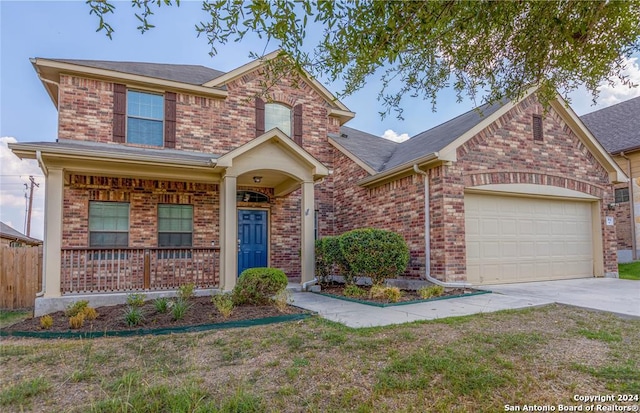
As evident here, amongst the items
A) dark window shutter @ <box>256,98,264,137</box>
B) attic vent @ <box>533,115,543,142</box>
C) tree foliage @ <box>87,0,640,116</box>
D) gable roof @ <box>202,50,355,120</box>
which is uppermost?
gable roof @ <box>202,50,355,120</box>

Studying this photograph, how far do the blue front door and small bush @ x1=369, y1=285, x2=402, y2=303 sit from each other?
415cm

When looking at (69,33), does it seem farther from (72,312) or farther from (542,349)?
(542,349)

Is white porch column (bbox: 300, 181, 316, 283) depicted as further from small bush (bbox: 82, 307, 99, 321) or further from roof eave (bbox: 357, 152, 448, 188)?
small bush (bbox: 82, 307, 99, 321)

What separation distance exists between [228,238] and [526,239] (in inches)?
303

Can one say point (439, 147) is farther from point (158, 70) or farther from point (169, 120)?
point (158, 70)

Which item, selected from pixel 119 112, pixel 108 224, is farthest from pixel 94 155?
pixel 119 112

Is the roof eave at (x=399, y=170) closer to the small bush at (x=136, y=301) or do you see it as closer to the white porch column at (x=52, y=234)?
the small bush at (x=136, y=301)

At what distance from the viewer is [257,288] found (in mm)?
7008

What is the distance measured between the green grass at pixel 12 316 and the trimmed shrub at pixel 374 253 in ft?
21.9

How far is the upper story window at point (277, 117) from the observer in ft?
37.7

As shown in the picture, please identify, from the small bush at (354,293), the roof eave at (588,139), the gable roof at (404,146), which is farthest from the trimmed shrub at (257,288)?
the roof eave at (588,139)

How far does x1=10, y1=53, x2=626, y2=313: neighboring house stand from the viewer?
843 centimetres

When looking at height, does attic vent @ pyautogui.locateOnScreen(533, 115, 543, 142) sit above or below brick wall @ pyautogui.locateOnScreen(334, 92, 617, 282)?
above

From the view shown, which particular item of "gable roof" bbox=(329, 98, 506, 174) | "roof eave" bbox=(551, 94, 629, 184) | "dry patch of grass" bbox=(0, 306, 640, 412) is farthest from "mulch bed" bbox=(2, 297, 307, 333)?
"roof eave" bbox=(551, 94, 629, 184)
